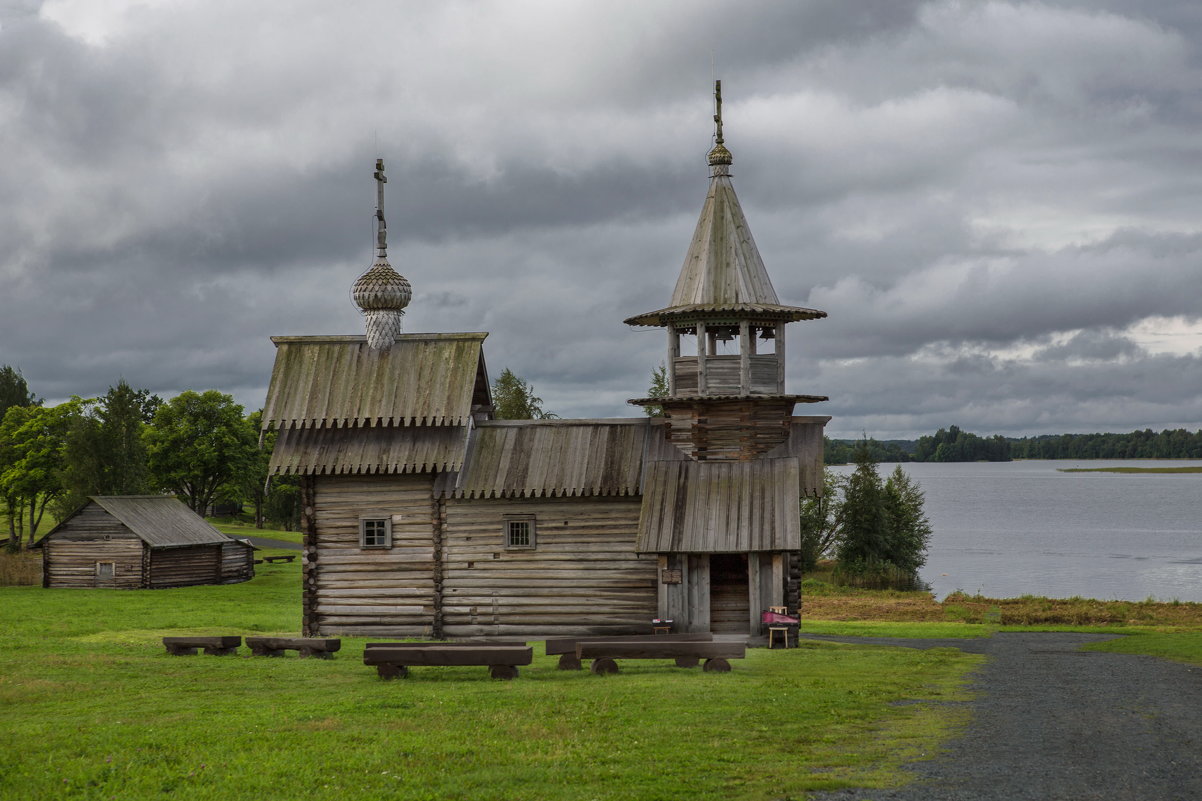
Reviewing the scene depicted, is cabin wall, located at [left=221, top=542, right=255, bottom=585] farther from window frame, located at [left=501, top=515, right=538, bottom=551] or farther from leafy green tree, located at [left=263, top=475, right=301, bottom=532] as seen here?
leafy green tree, located at [left=263, top=475, right=301, bottom=532]

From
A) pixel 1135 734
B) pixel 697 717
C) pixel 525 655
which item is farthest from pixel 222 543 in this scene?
pixel 1135 734

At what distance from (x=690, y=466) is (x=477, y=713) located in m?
14.8

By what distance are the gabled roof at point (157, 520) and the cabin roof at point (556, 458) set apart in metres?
27.6

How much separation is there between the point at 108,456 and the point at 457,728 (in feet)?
191

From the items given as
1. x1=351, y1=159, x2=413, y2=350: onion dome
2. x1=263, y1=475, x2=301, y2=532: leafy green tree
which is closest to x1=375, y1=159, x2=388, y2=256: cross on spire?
x1=351, y1=159, x2=413, y2=350: onion dome

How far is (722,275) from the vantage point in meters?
29.9

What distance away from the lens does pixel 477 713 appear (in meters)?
15.2

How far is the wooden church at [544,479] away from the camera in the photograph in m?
28.9

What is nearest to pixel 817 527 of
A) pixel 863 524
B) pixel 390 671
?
pixel 863 524

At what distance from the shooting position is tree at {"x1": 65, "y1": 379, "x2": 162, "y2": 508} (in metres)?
64.7

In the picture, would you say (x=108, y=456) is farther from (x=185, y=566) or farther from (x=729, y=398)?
(x=729, y=398)

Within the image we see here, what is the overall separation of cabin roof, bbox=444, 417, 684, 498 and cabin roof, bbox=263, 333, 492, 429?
1.30 meters

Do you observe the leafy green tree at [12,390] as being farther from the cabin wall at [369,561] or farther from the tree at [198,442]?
the cabin wall at [369,561]

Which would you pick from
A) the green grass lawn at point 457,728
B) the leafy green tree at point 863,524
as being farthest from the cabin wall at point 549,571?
the leafy green tree at point 863,524
